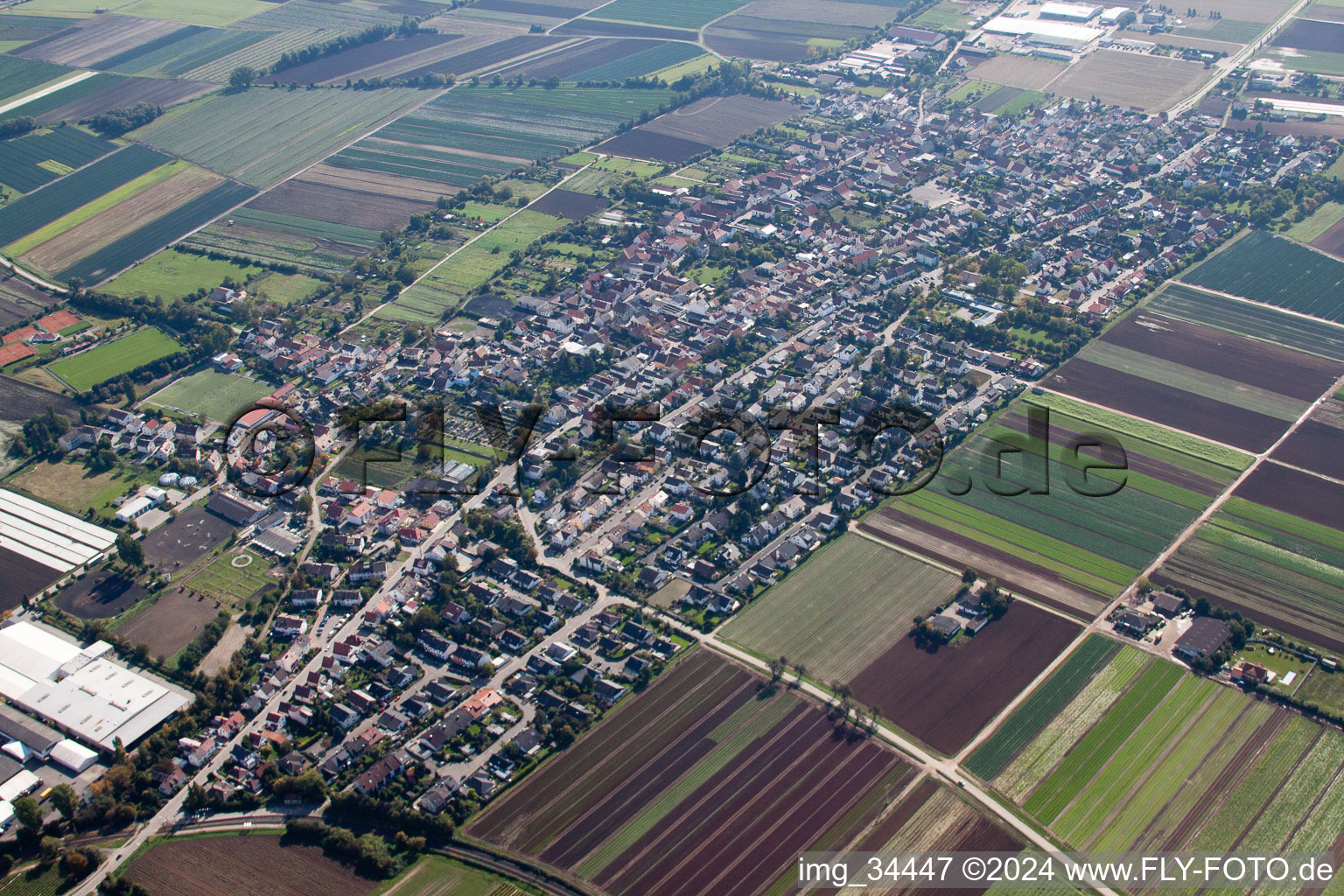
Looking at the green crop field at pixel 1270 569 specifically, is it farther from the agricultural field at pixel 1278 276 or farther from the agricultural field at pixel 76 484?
the agricultural field at pixel 76 484

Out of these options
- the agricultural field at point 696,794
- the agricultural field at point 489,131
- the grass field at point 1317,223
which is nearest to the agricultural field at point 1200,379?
the grass field at point 1317,223

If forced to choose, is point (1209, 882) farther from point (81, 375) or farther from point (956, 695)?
point (81, 375)

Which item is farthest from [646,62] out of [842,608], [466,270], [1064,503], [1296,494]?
[842,608]

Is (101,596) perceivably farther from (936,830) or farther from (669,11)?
(669,11)

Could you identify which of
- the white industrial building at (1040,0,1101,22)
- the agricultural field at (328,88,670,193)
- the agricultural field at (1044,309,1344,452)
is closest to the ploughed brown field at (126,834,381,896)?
the agricultural field at (1044,309,1344,452)

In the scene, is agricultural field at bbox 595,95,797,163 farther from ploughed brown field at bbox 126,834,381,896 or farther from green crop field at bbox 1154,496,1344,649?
ploughed brown field at bbox 126,834,381,896

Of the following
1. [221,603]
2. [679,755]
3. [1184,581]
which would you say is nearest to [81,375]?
[221,603]
